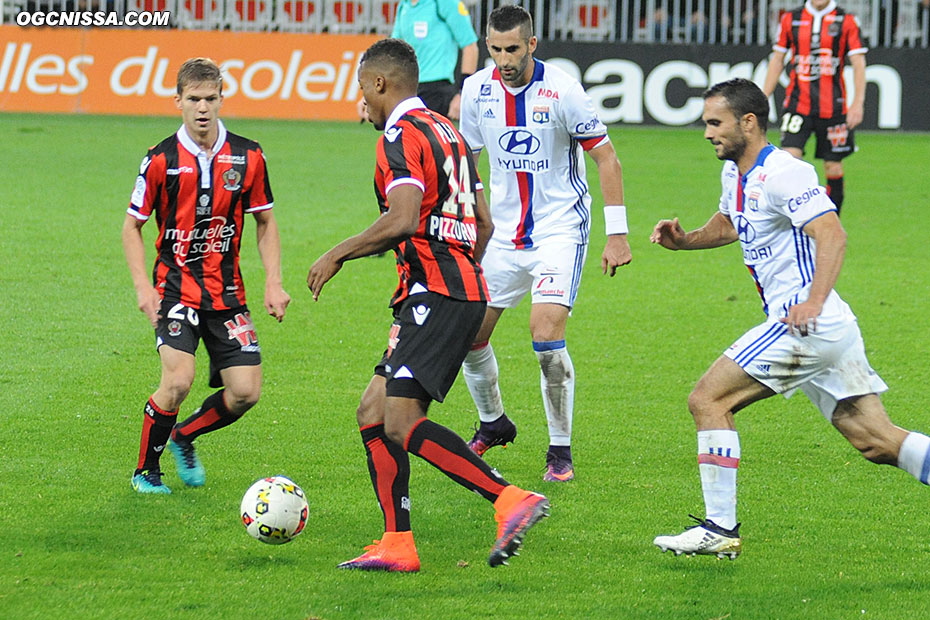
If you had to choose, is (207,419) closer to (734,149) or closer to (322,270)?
(322,270)

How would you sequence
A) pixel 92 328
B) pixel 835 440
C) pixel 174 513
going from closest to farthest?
pixel 174 513 → pixel 835 440 → pixel 92 328

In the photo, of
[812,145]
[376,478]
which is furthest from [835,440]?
[812,145]

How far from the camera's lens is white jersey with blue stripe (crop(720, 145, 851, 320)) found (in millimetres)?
4812

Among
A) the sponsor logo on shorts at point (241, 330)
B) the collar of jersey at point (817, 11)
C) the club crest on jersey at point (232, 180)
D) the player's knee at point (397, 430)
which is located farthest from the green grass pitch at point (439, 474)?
the collar of jersey at point (817, 11)

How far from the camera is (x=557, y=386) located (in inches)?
243

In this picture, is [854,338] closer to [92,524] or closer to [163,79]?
[92,524]

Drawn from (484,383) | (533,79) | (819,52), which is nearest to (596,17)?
(819,52)

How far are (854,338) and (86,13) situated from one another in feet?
64.0

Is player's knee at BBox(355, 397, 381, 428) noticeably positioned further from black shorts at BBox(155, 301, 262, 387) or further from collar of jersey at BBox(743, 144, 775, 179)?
collar of jersey at BBox(743, 144, 775, 179)

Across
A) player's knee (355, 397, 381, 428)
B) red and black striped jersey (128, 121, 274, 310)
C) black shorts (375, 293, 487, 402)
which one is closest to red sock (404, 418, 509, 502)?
black shorts (375, 293, 487, 402)

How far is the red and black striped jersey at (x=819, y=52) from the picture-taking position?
12711 mm

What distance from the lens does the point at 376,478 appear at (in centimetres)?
490

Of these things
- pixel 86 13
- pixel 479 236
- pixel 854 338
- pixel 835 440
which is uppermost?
pixel 86 13

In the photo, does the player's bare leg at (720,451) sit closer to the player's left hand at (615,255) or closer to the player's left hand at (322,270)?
the player's left hand at (615,255)
